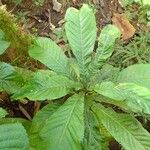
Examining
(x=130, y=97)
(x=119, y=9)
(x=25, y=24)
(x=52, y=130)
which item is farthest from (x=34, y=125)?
(x=119, y=9)

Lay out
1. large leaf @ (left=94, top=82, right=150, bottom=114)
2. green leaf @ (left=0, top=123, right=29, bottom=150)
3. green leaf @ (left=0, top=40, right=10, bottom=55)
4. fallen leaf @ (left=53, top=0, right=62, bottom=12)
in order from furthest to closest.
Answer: fallen leaf @ (left=53, top=0, right=62, bottom=12) < green leaf @ (left=0, top=40, right=10, bottom=55) < large leaf @ (left=94, top=82, right=150, bottom=114) < green leaf @ (left=0, top=123, right=29, bottom=150)

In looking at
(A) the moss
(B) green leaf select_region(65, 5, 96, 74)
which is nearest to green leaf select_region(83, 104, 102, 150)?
(B) green leaf select_region(65, 5, 96, 74)

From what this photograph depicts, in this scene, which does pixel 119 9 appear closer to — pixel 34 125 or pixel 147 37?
pixel 147 37

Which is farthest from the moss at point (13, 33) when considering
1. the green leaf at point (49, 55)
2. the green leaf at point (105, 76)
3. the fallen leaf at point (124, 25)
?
the fallen leaf at point (124, 25)

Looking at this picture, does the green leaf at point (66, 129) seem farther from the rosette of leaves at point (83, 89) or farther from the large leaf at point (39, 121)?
the large leaf at point (39, 121)

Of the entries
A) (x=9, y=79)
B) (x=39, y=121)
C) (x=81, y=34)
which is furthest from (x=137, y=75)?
(x=9, y=79)

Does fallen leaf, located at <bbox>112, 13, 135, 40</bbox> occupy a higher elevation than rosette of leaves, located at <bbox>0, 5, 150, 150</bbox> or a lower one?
higher

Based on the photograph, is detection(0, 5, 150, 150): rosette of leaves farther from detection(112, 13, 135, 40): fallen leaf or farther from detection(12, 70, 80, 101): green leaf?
detection(112, 13, 135, 40): fallen leaf
